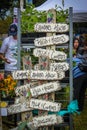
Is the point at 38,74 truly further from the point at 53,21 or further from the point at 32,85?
the point at 53,21

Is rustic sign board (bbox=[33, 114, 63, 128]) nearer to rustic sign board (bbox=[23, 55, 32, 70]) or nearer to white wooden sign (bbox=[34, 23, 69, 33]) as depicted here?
rustic sign board (bbox=[23, 55, 32, 70])

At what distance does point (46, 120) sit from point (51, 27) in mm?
1232

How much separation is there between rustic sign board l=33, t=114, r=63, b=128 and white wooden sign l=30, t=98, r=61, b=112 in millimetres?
110

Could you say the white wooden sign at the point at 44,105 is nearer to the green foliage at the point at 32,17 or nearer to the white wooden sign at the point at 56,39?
the white wooden sign at the point at 56,39

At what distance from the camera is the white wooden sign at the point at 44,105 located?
5.85 m

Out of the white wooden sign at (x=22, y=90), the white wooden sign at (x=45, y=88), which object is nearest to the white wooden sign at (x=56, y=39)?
the white wooden sign at (x=45, y=88)

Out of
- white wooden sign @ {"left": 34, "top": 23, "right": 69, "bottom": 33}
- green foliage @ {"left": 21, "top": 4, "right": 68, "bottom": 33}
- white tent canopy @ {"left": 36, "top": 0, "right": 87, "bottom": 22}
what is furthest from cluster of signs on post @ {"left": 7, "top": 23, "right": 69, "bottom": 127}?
white tent canopy @ {"left": 36, "top": 0, "right": 87, "bottom": 22}

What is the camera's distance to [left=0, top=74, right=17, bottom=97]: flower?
594cm

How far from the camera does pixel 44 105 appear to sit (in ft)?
19.4

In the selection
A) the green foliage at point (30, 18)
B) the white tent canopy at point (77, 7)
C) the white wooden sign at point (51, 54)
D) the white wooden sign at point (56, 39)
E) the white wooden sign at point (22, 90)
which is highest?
the white tent canopy at point (77, 7)

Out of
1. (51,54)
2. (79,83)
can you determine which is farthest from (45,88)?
(79,83)

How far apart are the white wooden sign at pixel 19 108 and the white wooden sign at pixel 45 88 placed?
18 cm

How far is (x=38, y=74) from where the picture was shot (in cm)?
586

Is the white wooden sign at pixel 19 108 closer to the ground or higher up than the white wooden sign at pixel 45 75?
closer to the ground
